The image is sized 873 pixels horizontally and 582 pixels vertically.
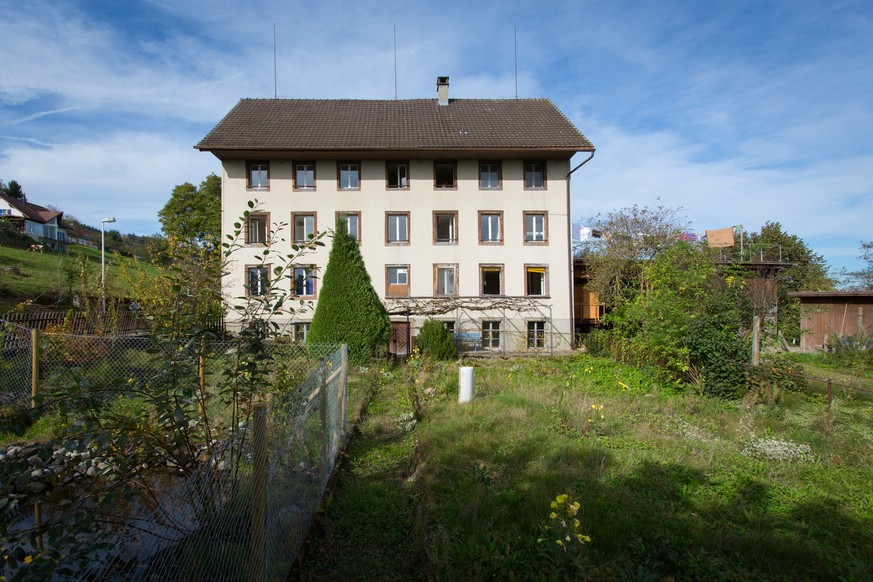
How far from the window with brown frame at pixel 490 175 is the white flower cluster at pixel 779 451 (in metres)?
18.3

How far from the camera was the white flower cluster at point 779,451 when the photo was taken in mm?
6250

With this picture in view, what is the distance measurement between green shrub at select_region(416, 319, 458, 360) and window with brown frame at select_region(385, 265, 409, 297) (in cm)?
526

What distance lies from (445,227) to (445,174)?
2.70 meters

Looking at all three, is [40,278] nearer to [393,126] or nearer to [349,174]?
[349,174]

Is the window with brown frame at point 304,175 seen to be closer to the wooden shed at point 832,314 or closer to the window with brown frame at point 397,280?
the window with brown frame at point 397,280

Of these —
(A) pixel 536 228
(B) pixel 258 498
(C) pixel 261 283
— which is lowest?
(B) pixel 258 498

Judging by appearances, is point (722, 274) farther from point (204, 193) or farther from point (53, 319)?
point (204, 193)

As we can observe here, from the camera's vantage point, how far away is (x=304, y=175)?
910 inches

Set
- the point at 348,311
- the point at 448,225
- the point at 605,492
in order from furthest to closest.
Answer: the point at 448,225
the point at 348,311
the point at 605,492

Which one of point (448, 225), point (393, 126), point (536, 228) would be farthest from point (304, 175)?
point (536, 228)

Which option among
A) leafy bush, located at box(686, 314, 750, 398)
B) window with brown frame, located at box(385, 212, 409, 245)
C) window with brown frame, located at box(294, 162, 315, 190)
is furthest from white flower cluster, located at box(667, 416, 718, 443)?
window with brown frame, located at box(294, 162, 315, 190)

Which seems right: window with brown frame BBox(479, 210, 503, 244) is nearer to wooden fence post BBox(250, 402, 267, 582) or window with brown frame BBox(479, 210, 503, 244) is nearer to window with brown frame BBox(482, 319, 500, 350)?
window with brown frame BBox(482, 319, 500, 350)

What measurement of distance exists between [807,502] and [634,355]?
8.61 m

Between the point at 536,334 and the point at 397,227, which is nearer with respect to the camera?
the point at 536,334
